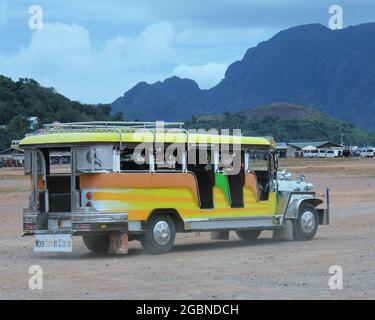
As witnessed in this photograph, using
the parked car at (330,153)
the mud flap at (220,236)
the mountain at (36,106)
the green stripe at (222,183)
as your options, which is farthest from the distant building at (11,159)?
the green stripe at (222,183)

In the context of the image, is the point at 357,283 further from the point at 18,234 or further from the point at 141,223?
the point at 18,234

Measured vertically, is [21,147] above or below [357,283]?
above

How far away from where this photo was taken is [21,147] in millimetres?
17297

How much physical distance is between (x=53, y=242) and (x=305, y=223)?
596 cm

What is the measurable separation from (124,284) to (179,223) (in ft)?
15.0

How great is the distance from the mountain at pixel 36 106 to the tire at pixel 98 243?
124 metres

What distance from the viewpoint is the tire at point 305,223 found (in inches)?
762

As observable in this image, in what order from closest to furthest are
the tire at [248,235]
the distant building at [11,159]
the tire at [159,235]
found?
the tire at [159,235] → the tire at [248,235] → the distant building at [11,159]

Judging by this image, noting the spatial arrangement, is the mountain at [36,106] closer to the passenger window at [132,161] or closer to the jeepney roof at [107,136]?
the jeepney roof at [107,136]

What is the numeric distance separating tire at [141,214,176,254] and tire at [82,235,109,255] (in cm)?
108

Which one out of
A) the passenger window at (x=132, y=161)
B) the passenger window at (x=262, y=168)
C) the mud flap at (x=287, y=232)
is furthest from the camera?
the mud flap at (x=287, y=232)

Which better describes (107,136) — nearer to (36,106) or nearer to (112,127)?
(112,127)

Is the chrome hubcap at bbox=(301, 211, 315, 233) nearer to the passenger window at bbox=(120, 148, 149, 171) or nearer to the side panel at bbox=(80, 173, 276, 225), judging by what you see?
the side panel at bbox=(80, 173, 276, 225)
